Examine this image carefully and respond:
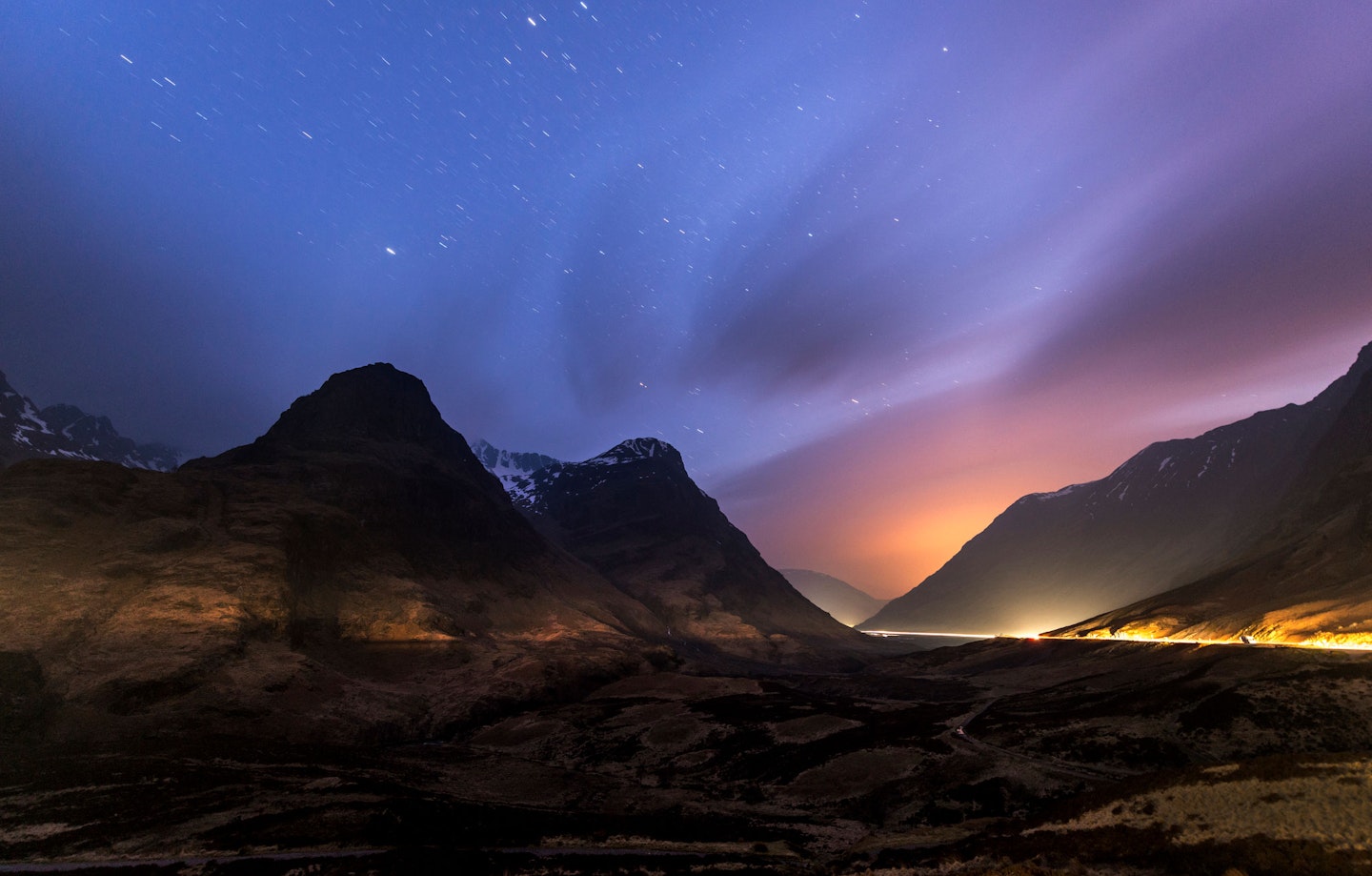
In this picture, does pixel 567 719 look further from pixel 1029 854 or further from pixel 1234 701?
pixel 1234 701

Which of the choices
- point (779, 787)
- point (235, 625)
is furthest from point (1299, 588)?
point (235, 625)

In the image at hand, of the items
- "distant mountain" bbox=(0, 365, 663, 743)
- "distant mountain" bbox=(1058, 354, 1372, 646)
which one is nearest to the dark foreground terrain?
"distant mountain" bbox=(0, 365, 663, 743)

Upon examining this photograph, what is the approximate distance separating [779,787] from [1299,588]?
131455 millimetres

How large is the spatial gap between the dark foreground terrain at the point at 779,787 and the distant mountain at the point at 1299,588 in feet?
72.1

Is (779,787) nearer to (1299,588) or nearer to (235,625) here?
(235,625)

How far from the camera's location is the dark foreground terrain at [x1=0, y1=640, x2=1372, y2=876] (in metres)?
32.0

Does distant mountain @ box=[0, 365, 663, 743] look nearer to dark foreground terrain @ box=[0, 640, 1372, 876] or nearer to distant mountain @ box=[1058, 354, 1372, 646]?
dark foreground terrain @ box=[0, 640, 1372, 876]

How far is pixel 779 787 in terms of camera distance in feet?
209

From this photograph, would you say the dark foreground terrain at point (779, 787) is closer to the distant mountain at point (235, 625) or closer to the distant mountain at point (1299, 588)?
the distant mountain at point (235, 625)

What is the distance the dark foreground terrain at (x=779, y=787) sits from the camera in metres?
32.0

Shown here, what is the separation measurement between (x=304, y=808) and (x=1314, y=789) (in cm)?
6510

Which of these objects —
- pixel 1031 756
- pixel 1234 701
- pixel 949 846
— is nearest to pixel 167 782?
pixel 949 846

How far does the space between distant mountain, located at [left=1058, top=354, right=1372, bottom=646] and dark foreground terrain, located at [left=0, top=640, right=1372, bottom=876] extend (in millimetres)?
21963

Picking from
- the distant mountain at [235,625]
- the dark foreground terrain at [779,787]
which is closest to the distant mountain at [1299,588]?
the dark foreground terrain at [779,787]
